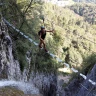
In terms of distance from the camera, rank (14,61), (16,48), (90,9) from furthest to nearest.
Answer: (90,9) < (16,48) < (14,61)

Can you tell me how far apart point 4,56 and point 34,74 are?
5701 mm

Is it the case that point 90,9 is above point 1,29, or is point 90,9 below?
below

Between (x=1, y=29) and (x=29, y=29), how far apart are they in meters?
6.05

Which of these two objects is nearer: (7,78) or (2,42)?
(7,78)

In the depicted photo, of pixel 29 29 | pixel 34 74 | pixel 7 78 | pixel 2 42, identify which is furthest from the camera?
pixel 29 29

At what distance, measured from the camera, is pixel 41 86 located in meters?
16.3

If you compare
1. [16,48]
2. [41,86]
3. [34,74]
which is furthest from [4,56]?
[41,86]

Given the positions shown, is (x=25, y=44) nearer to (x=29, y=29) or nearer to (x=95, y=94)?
(x=29, y=29)

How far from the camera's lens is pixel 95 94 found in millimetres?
12406

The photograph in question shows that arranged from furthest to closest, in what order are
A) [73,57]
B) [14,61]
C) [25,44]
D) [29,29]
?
[73,57]
[29,29]
[25,44]
[14,61]

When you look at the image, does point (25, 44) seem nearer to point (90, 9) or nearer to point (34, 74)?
point (34, 74)

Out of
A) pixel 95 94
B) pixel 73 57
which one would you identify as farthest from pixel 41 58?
pixel 73 57

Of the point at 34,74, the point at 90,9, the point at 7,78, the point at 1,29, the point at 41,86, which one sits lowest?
the point at 90,9

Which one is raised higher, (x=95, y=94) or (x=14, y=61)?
(x=14, y=61)
